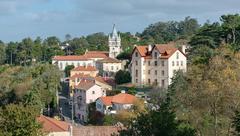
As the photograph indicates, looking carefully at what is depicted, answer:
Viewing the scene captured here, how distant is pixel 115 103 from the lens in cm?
5028

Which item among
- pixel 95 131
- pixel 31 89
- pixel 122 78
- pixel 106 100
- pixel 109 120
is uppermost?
pixel 122 78

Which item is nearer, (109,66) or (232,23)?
(232,23)

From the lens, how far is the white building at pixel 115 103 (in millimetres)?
49350

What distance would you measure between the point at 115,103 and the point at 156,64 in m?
12.6

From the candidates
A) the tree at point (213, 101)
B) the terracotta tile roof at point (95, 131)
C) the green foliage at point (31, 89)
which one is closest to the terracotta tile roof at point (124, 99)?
the green foliage at point (31, 89)

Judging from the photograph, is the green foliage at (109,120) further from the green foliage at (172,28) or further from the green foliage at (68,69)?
the green foliage at (172,28)

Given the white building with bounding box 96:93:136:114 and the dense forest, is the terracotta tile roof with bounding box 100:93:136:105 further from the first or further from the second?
the dense forest

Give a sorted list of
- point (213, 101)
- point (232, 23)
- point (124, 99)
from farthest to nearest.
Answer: point (232, 23), point (124, 99), point (213, 101)

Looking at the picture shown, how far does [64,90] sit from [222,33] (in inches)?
922

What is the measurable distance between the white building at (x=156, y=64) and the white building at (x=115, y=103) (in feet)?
29.6

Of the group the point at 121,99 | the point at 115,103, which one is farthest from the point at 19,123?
the point at 121,99

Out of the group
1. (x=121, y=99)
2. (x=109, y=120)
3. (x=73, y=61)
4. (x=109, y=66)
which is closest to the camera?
(x=109, y=120)

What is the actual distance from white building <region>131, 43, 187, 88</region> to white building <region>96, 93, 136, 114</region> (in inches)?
355

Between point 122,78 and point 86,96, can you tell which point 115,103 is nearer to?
point 86,96
